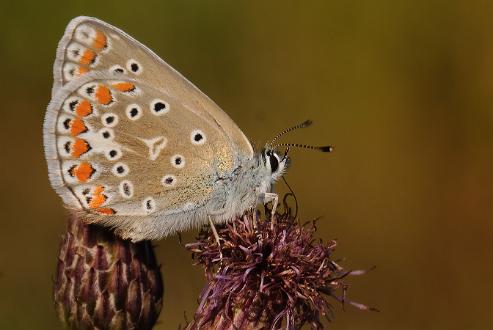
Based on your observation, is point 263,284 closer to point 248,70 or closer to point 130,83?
point 130,83

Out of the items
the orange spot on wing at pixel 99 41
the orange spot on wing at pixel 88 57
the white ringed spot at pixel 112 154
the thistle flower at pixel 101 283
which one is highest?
the orange spot on wing at pixel 99 41

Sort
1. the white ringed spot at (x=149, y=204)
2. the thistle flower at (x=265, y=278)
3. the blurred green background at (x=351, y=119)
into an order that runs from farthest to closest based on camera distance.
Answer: the blurred green background at (x=351, y=119), the white ringed spot at (x=149, y=204), the thistle flower at (x=265, y=278)

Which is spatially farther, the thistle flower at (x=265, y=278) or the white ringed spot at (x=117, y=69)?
the white ringed spot at (x=117, y=69)

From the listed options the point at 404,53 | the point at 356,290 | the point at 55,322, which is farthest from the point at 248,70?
the point at 55,322

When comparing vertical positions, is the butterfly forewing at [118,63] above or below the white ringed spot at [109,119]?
above

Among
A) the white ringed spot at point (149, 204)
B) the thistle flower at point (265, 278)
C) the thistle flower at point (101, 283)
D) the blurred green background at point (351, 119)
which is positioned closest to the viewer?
the thistle flower at point (265, 278)

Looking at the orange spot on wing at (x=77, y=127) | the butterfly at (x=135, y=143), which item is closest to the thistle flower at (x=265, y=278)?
the butterfly at (x=135, y=143)

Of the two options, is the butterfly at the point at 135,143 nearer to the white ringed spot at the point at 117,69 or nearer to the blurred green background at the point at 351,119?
the white ringed spot at the point at 117,69
